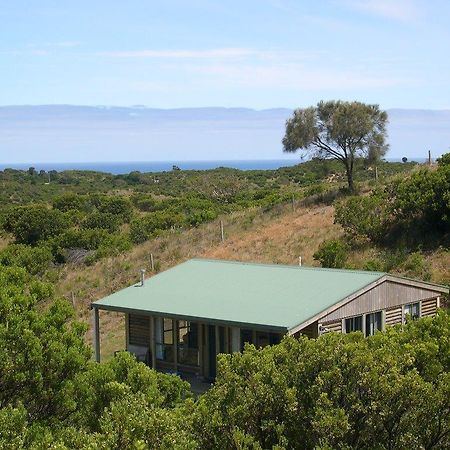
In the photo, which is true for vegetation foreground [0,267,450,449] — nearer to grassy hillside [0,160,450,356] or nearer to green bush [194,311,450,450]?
green bush [194,311,450,450]

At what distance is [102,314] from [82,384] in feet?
68.2

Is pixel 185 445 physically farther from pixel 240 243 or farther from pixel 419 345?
pixel 240 243

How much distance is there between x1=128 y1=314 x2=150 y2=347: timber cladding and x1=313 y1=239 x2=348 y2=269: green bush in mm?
10238

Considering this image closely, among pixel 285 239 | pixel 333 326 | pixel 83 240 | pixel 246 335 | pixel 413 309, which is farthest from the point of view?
pixel 83 240

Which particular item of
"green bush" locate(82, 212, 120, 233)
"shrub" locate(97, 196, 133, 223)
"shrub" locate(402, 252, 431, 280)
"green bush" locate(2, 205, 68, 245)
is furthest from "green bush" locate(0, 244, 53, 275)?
"shrub" locate(402, 252, 431, 280)

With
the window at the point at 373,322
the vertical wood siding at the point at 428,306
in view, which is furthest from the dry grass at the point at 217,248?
the window at the point at 373,322

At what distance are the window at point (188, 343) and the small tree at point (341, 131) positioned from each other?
22.2 metres

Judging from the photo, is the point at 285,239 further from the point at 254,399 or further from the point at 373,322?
the point at 254,399

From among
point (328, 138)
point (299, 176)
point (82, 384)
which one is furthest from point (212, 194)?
point (82, 384)

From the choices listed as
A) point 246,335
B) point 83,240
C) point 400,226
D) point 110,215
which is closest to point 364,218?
point 400,226

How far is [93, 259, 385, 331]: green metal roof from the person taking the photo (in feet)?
62.4

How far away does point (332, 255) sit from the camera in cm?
3016

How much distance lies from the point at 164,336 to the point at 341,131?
77.2 ft

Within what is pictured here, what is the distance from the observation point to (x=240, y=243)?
37.7 metres
